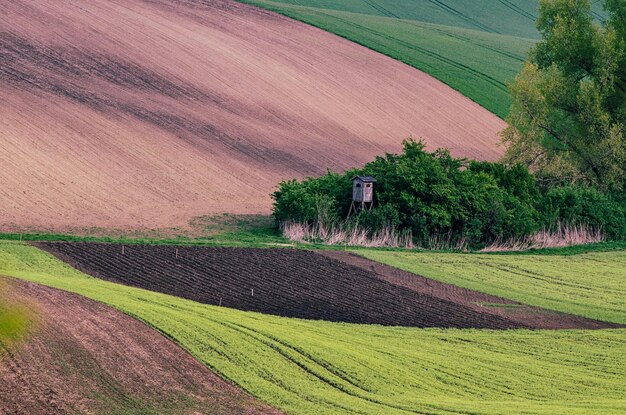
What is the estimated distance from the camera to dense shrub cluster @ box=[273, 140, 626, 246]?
118 ft

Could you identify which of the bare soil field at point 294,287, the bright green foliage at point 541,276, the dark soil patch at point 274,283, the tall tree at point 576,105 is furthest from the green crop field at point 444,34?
the dark soil patch at point 274,283

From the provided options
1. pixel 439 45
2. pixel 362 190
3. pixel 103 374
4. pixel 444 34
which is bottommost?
pixel 103 374

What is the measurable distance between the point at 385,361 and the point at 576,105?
32.4 metres

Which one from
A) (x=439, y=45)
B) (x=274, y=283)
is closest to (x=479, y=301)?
(x=274, y=283)

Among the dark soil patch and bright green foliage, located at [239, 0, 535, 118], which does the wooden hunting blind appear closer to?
the dark soil patch

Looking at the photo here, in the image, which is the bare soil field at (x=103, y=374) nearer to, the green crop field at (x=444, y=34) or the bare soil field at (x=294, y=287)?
the bare soil field at (x=294, y=287)

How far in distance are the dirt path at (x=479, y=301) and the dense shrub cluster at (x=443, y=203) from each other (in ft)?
16.7

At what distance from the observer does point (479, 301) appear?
2675 centimetres

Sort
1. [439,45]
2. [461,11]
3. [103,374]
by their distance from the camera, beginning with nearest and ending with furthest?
[103,374] → [439,45] → [461,11]

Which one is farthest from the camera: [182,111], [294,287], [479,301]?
[182,111]

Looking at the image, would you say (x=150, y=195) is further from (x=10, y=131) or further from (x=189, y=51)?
(x=189, y=51)

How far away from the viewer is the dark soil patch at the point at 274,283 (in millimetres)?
23625

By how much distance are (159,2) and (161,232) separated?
35.8m

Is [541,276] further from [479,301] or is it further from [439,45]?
[439,45]
